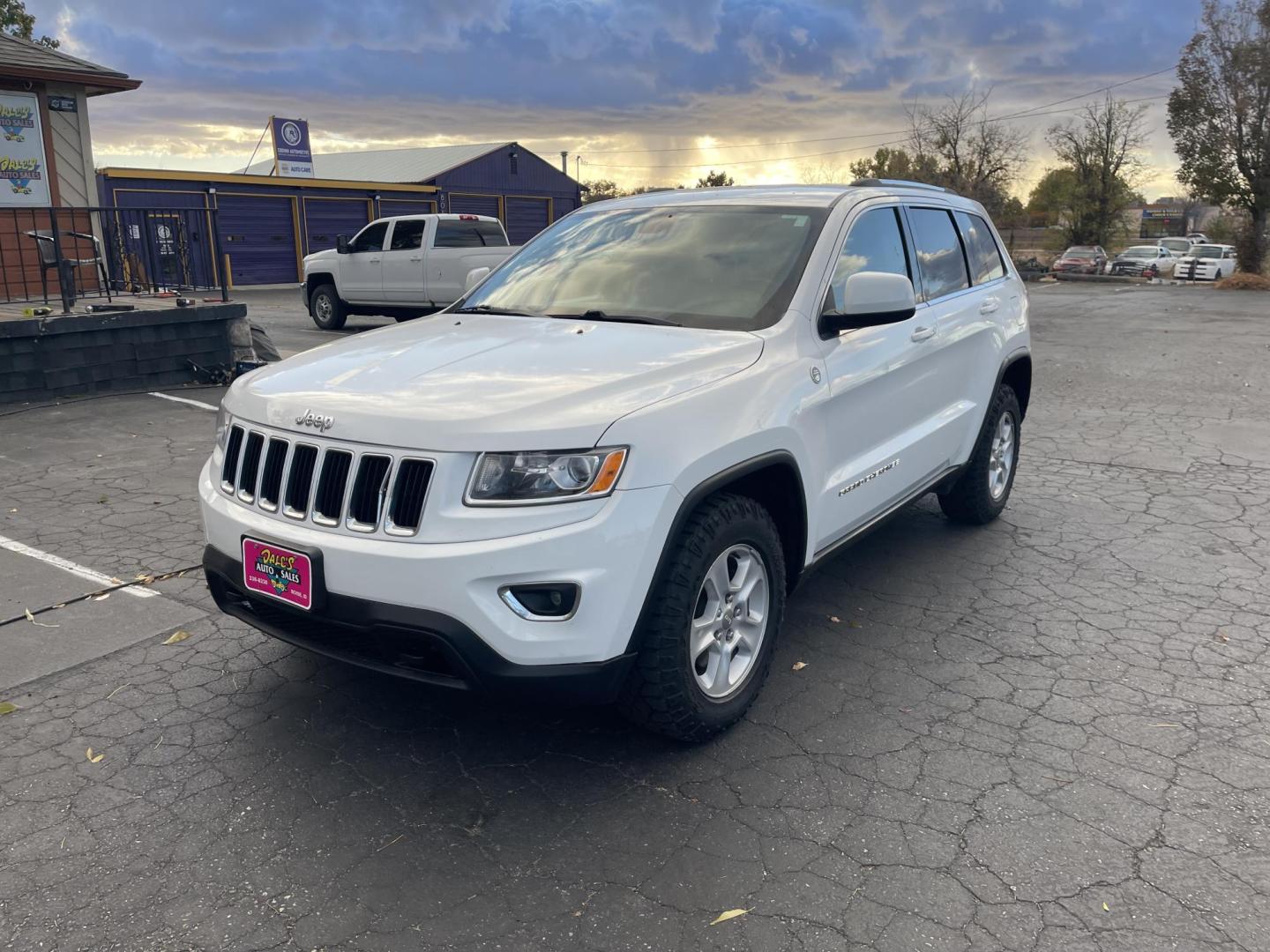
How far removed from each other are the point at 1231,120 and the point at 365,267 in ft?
119

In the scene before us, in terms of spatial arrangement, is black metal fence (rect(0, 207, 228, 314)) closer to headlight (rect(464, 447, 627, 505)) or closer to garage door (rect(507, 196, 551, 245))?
headlight (rect(464, 447, 627, 505))

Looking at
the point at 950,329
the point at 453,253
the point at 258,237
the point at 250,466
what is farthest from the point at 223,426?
the point at 258,237

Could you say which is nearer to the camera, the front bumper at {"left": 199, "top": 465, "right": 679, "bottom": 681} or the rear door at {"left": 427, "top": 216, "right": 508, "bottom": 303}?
the front bumper at {"left": 199, "top": 465, "right": 679, "bottom": 681}

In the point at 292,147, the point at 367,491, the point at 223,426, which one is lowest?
A: the point at 367,491

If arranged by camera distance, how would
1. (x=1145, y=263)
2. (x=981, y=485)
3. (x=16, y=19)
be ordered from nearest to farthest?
1. (x=981, y=485)
2. (x=16, y=19)
3. (x=1145, y=263)

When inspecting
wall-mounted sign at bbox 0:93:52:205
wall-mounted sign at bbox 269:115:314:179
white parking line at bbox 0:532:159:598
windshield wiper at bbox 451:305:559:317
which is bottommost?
white parking line at bbox 0:532:159:598

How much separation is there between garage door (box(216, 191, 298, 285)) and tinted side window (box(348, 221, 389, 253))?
44.1 feet

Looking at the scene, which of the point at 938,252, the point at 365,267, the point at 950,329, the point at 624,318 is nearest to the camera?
the point at 624,318

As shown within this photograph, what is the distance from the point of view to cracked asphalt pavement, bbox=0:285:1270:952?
2562 millimetres

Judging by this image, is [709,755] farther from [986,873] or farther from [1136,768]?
[1136,768]

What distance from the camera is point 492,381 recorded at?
314 centimetres

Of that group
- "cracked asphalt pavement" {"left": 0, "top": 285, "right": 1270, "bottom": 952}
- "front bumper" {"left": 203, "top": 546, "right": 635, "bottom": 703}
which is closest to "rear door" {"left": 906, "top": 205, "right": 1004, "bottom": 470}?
"cracked asphalt pavement" {"left": 0, "top": 285, "right": 1270, "bottom": 952}

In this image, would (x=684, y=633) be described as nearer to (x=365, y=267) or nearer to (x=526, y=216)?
(x=365, y=267)

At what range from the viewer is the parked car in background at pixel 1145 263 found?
38.0 m
